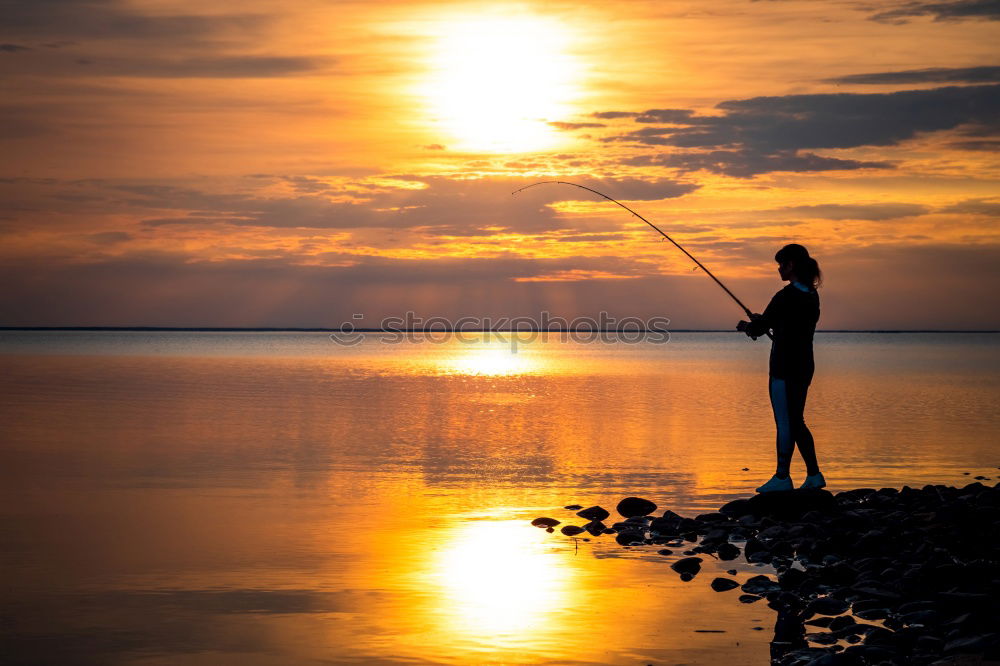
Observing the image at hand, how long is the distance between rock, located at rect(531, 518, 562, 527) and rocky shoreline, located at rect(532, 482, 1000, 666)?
2 centimetres

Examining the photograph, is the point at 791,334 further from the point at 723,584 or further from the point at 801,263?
the point at 723,584

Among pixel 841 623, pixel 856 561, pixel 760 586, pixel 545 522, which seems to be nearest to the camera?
pixel 841 623

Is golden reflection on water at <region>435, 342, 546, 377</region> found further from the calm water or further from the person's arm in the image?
the person's arm

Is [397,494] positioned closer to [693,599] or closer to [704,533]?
[704,533]

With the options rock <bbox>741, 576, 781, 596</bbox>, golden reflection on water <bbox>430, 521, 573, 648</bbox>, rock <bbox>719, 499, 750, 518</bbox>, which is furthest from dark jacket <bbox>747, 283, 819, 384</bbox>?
golden reflection on water <bbox>430, 521, 573, 648</bbox>

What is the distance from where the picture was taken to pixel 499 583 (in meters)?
11.8

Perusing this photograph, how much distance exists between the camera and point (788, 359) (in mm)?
13523

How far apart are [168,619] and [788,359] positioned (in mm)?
7316

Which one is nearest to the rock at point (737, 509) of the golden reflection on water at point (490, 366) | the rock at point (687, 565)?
the rock at point (687, 565)

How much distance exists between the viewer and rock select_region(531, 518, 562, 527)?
15.3 meters

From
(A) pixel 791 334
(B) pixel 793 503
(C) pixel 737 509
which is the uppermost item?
(A) pixel 791 334

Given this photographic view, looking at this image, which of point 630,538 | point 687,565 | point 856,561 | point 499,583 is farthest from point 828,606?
point 630,538

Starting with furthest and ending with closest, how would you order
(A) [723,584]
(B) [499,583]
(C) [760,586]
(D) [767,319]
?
(D) [767,319] < (B) [499,583] < (A) [723,584] < (C) [760,586]

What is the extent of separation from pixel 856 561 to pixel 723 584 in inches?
54.6
